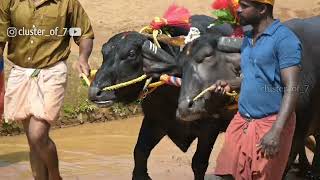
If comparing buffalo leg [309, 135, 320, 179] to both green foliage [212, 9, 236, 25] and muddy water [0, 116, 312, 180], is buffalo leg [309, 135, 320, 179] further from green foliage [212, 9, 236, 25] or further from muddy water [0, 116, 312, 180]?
green foliage [212, 9, 236, 25]

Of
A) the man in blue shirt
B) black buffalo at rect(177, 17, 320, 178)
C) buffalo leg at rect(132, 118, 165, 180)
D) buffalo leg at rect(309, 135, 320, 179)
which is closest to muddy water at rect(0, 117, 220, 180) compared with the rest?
buffalo leg at rect(132, 118, 165, 180)

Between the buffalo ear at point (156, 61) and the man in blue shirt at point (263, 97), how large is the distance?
1285mm

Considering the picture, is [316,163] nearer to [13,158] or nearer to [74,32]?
[74,32]

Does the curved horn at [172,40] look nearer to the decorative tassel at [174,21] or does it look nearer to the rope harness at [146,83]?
the decorative tassel at [174,21]

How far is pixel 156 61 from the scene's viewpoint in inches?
234

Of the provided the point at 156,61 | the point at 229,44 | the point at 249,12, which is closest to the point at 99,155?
the point at 156,61

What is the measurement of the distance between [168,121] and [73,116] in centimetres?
443

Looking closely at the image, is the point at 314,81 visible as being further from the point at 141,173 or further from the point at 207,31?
the point at 141,173

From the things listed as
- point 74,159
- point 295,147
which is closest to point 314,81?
point 295,147

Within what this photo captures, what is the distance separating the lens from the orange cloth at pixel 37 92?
5.58 metres

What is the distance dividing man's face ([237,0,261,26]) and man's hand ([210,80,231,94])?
1.62 ft

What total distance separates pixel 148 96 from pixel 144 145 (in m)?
0.57

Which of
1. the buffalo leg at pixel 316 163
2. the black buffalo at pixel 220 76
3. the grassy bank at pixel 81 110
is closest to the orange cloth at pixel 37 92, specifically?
the black buffalo at pixel 220 76

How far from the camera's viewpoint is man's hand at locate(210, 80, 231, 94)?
4.75 m
